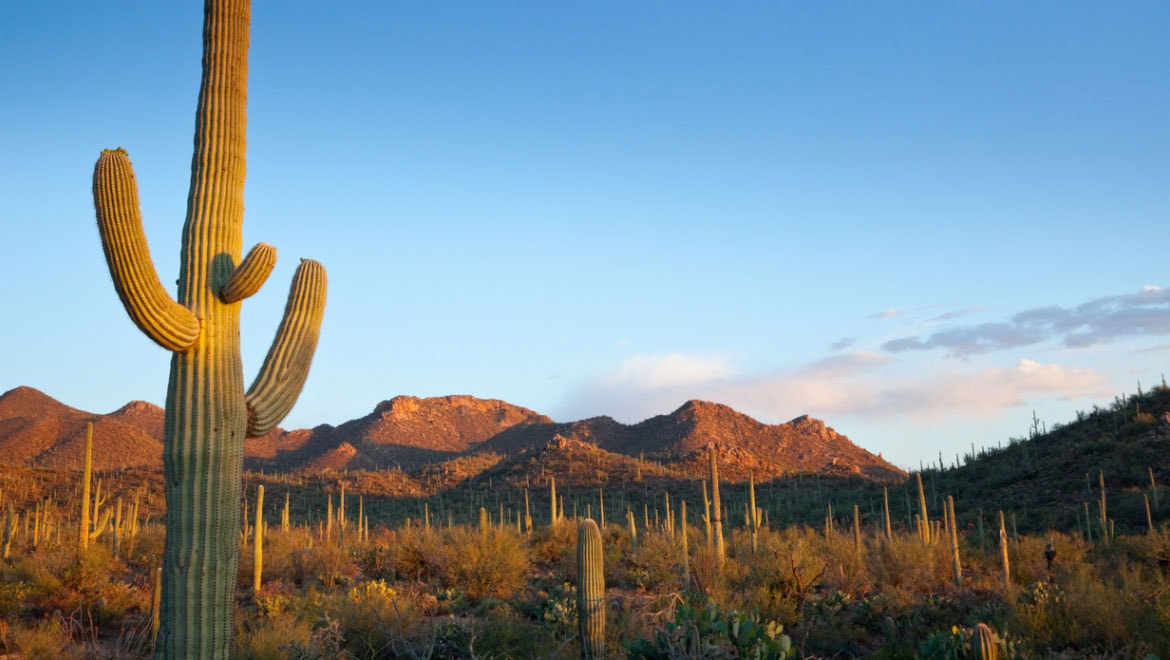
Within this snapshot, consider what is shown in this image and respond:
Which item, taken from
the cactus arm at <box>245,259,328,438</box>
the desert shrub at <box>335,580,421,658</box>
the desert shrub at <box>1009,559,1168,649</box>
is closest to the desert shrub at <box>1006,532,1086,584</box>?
the desert shrub at <box>1009,559,1168,649</box>

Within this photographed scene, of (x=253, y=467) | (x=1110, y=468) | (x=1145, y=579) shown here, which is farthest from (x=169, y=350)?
(x=253, y=467)

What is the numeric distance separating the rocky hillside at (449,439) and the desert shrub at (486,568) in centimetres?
3361

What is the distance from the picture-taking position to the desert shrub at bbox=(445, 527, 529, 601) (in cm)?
1548

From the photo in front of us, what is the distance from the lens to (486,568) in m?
15.8

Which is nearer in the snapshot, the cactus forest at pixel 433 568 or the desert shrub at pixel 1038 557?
the cactus forest at pixel 433 568

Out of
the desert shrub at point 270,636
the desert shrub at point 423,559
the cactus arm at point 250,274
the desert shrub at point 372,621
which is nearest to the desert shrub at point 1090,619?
the desert shrub at point 372,621

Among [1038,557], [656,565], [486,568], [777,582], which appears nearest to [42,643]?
[486,568]

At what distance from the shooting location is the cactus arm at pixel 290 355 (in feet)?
21.3

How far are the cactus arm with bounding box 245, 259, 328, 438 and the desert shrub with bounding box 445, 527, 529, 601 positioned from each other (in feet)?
30.4

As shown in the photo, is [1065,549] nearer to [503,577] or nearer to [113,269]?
[503,577]

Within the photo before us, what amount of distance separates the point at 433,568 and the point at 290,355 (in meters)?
11.2

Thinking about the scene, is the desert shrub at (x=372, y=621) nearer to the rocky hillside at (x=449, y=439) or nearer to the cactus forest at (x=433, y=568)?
the cactus forest at (x=433, y=568)

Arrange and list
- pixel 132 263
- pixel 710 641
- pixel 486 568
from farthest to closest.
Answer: pixel 486 568 → pixel 710 641 → pixel 132 263

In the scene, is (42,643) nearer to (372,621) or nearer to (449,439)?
(372,621)
